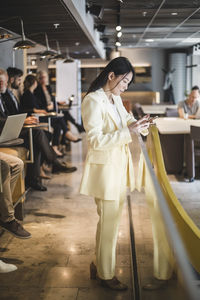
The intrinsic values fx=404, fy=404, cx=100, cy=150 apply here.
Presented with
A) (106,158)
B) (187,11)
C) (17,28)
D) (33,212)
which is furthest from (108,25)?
(106,158)

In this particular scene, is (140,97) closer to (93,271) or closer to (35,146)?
(35,146)

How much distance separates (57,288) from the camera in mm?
2766

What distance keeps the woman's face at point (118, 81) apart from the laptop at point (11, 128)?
1.65m

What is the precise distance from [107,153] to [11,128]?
6.05 feet

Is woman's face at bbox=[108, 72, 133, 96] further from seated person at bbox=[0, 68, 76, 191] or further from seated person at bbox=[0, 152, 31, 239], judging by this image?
seated person at bbox=[0, 68, 76, 191]

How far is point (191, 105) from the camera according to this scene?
7.61 m

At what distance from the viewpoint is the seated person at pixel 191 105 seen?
7.49m

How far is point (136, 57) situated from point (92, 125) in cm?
1466

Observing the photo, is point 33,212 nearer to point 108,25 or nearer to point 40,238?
point 40,238

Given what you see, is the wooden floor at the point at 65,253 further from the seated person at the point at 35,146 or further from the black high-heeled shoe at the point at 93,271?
the seated person at the point at 35,146

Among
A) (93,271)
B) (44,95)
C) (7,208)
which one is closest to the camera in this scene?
(93,271)

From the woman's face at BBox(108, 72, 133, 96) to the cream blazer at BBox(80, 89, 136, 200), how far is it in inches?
2.9

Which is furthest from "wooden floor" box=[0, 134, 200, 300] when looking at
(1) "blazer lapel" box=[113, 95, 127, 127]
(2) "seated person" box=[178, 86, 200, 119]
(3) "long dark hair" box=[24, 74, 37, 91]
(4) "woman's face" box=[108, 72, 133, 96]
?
(2) "seated person" box=[178, 86, 200, 119]

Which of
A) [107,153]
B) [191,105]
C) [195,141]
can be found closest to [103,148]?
Answer: [107,153]
